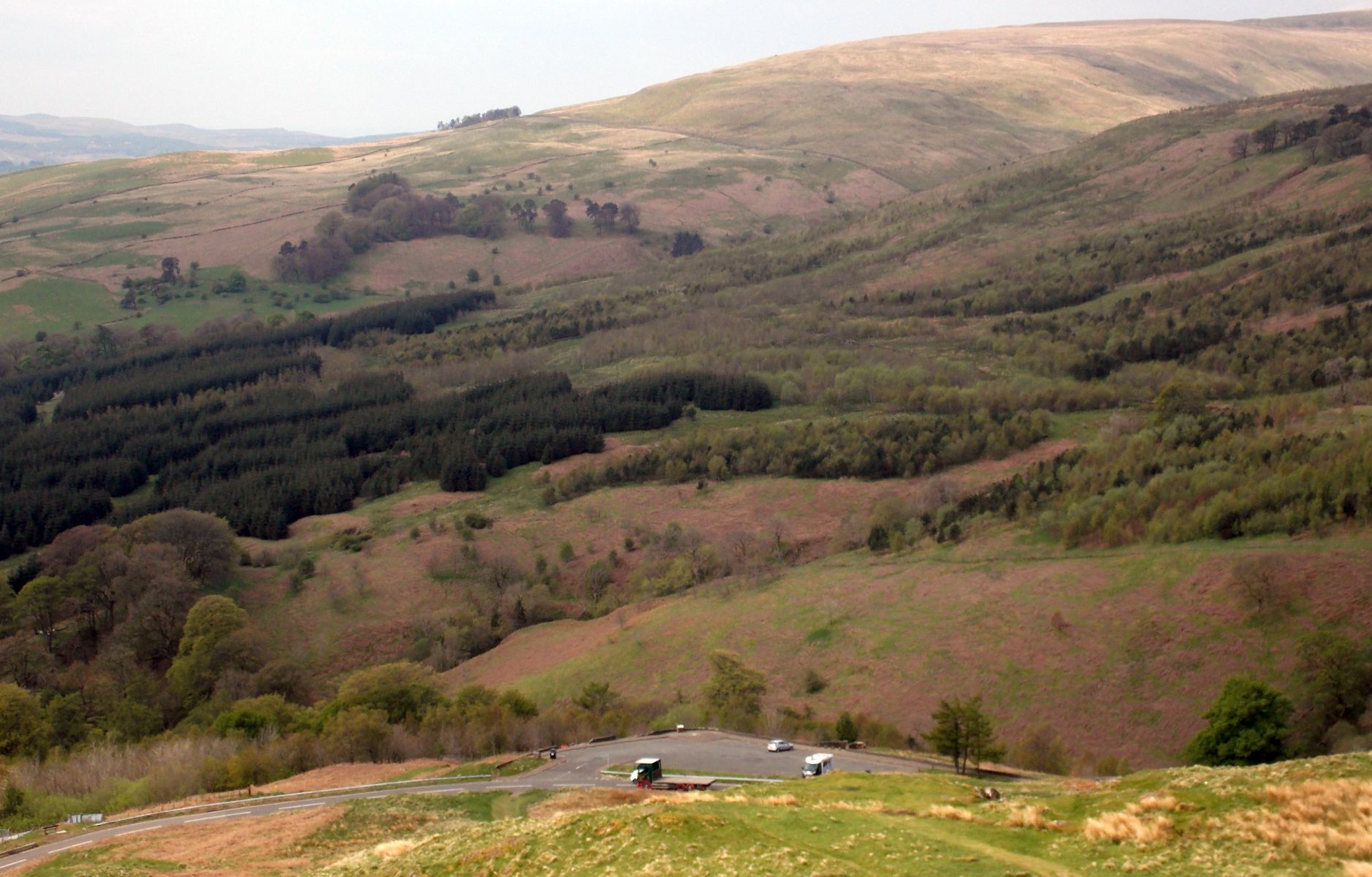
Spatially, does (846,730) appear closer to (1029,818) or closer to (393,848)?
(1029,818)

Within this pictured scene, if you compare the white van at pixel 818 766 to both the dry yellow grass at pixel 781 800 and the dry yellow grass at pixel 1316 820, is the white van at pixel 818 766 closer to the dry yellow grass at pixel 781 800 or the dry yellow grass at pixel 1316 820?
the dry yellow grass at pixel 781 800

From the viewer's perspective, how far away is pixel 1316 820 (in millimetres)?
23641

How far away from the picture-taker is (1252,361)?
95125 mm

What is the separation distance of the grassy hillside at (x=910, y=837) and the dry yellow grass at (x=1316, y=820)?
0.12ft

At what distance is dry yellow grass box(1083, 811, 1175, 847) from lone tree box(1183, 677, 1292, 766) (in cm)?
1688

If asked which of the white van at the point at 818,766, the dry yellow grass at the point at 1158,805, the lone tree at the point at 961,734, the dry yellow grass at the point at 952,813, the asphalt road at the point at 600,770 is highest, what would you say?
the dry yellow grass at the point at 1158,805

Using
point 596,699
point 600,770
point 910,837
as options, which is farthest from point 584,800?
point 596,699

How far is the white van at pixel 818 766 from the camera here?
38719mm

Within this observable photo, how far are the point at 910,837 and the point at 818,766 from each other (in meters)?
13.2

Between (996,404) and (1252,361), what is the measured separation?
2167 centimetres

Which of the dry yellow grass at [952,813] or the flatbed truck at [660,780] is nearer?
the dry yellow grass at [952,813]

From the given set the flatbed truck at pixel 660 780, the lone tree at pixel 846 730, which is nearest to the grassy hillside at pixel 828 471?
the lone tree at pixel 846 730

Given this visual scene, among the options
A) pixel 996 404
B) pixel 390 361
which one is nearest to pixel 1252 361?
pixel 996 404

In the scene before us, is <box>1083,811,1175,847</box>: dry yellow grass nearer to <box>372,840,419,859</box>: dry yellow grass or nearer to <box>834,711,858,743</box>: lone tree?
<box>372,840,419,859</box>: dry yellow grass
